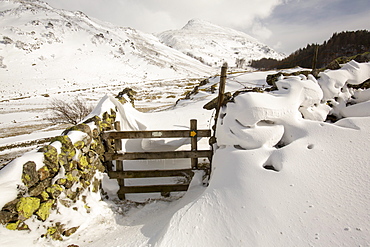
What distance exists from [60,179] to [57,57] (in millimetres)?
63696

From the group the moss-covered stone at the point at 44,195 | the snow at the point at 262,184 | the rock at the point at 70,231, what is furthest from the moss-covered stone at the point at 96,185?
the moss-covered stone at the point at 44,195

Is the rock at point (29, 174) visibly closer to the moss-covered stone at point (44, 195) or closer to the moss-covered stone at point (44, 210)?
the moss-covered stone at point (44, 195)

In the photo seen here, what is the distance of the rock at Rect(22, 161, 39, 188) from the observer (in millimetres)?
2898

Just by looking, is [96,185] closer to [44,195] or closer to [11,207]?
[44,195]

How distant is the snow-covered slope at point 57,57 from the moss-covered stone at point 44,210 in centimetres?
3592

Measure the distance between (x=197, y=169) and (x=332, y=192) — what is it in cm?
296

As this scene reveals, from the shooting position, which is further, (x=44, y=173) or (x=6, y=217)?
(x=44, y=173)

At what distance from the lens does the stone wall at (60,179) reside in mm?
2801

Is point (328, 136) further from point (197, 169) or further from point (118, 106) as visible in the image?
point (118, 106)

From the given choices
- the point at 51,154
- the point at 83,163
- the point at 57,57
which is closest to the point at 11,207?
the point at 51,154

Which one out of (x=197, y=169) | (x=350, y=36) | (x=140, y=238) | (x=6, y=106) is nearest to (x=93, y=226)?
(x=140, y=238)

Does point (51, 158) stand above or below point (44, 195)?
above

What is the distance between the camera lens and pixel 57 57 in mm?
53688

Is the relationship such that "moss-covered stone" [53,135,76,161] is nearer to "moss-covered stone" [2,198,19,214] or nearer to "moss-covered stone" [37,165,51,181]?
"moss-covered stone" [37,165,51,181]
